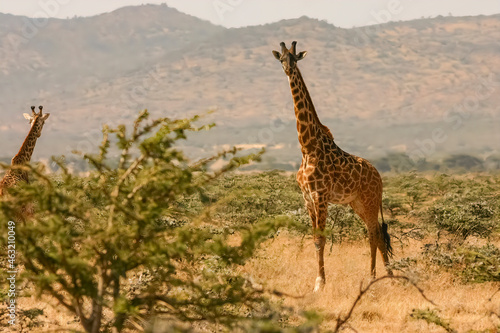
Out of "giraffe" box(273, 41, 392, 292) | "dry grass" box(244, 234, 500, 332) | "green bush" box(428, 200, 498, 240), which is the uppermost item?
"giraffe" box(273, 41, 392, 292)

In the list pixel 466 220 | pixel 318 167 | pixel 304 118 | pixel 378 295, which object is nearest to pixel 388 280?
pixel 378 295

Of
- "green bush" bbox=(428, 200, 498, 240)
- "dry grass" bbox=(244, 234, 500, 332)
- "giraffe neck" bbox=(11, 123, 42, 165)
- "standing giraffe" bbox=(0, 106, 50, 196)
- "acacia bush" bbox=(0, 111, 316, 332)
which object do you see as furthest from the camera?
"green bush" bbox=(428, 200, 498, 240)

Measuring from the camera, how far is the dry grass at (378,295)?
9.33 meters

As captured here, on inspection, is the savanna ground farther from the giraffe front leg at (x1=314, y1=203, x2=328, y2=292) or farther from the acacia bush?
the acacia bush

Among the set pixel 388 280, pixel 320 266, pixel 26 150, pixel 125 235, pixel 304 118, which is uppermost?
pixel 304 118

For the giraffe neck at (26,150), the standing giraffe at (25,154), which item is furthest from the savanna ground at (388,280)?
the giraffe neck at (26,150)

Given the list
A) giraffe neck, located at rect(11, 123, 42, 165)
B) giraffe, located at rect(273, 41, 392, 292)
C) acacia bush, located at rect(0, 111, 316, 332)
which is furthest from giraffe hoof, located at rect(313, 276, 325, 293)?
giraffe neck, located at rect(11, 123, 42, 165)

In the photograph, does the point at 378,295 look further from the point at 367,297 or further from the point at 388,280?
the point at 388,280

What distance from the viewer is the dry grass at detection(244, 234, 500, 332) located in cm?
933

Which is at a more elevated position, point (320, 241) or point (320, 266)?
point (320, 241)

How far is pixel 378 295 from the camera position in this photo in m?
10.9

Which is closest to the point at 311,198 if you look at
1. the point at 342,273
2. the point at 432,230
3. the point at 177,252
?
the point at 342,273

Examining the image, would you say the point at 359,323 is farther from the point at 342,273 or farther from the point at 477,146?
the point at 477,146

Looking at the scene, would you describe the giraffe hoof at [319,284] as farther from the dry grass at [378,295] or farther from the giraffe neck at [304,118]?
the giraffe neck at [304,118]
